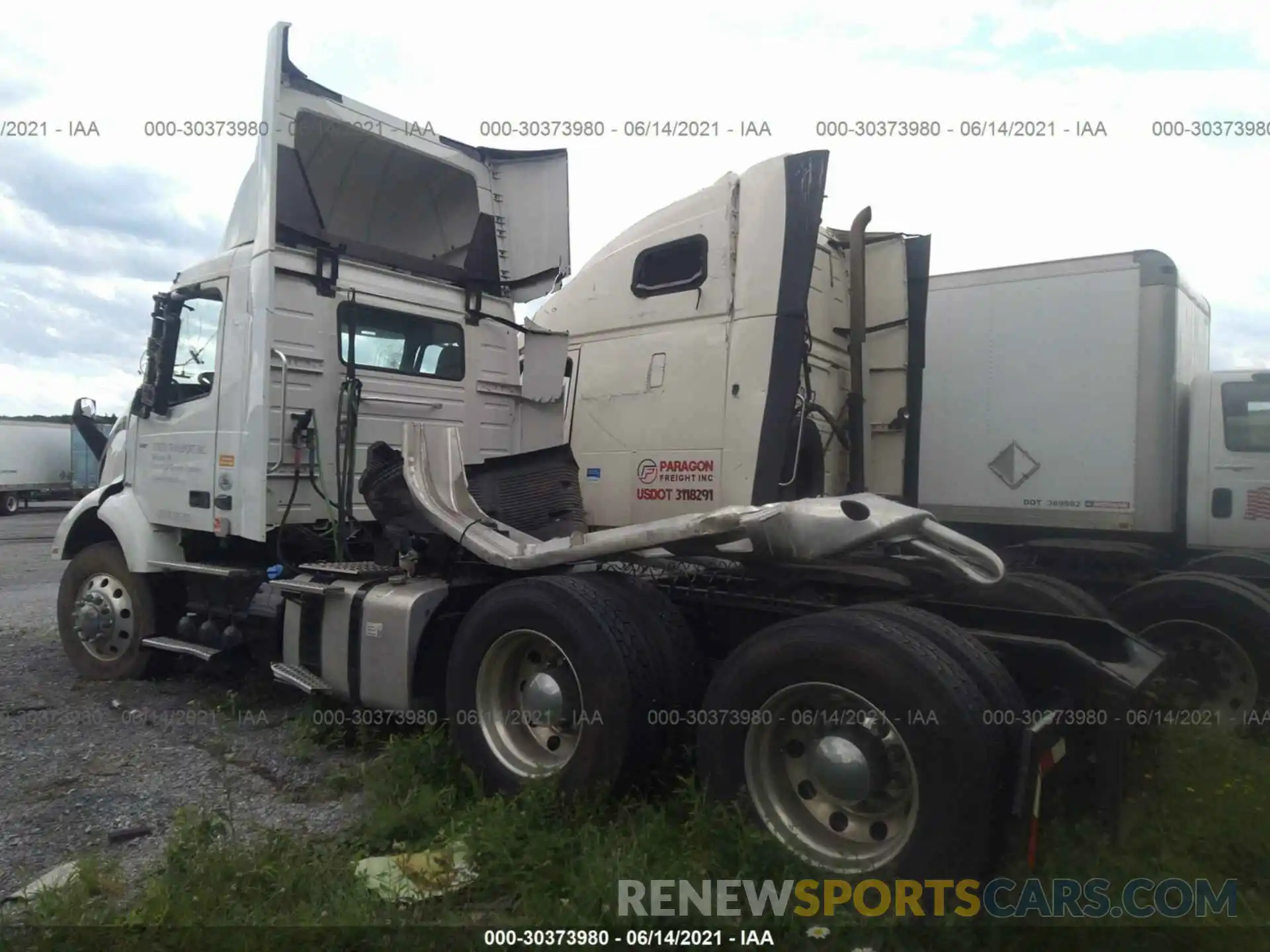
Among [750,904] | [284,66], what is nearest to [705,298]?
[284,66]

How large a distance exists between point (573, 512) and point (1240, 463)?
16.4 ft

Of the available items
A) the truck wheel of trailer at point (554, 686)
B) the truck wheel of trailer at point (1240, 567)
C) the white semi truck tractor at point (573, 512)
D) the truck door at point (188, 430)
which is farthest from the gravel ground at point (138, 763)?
the truck wheel of trailer at point (1240, 567)

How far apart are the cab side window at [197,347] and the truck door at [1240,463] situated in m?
7.06

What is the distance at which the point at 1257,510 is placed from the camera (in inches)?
265

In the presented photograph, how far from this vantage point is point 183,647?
233 inches

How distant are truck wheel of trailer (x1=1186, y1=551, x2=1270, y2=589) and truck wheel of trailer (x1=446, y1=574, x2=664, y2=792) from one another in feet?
13.8

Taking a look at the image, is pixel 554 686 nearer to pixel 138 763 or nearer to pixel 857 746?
pixel 857 746

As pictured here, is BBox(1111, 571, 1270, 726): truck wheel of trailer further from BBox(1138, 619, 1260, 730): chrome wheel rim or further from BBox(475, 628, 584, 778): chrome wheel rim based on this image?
BBox(475, 628, 584, 778): chrome wheel rim

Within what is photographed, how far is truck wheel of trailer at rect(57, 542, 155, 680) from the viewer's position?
20.8 ft

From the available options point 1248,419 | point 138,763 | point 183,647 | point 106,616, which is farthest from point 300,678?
point 1248,419

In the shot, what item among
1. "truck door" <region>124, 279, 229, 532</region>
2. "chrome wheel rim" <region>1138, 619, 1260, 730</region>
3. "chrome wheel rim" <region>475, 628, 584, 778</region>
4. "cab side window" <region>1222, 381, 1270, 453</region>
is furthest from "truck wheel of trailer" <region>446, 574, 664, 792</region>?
"cab side window" <region>1222, 381, 1270, 453</region>

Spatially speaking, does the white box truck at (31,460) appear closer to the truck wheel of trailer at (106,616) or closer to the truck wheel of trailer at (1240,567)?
the truck wheel of trailer at (106,616)

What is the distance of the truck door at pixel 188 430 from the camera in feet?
19.3

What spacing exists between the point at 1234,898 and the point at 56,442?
33.9m
